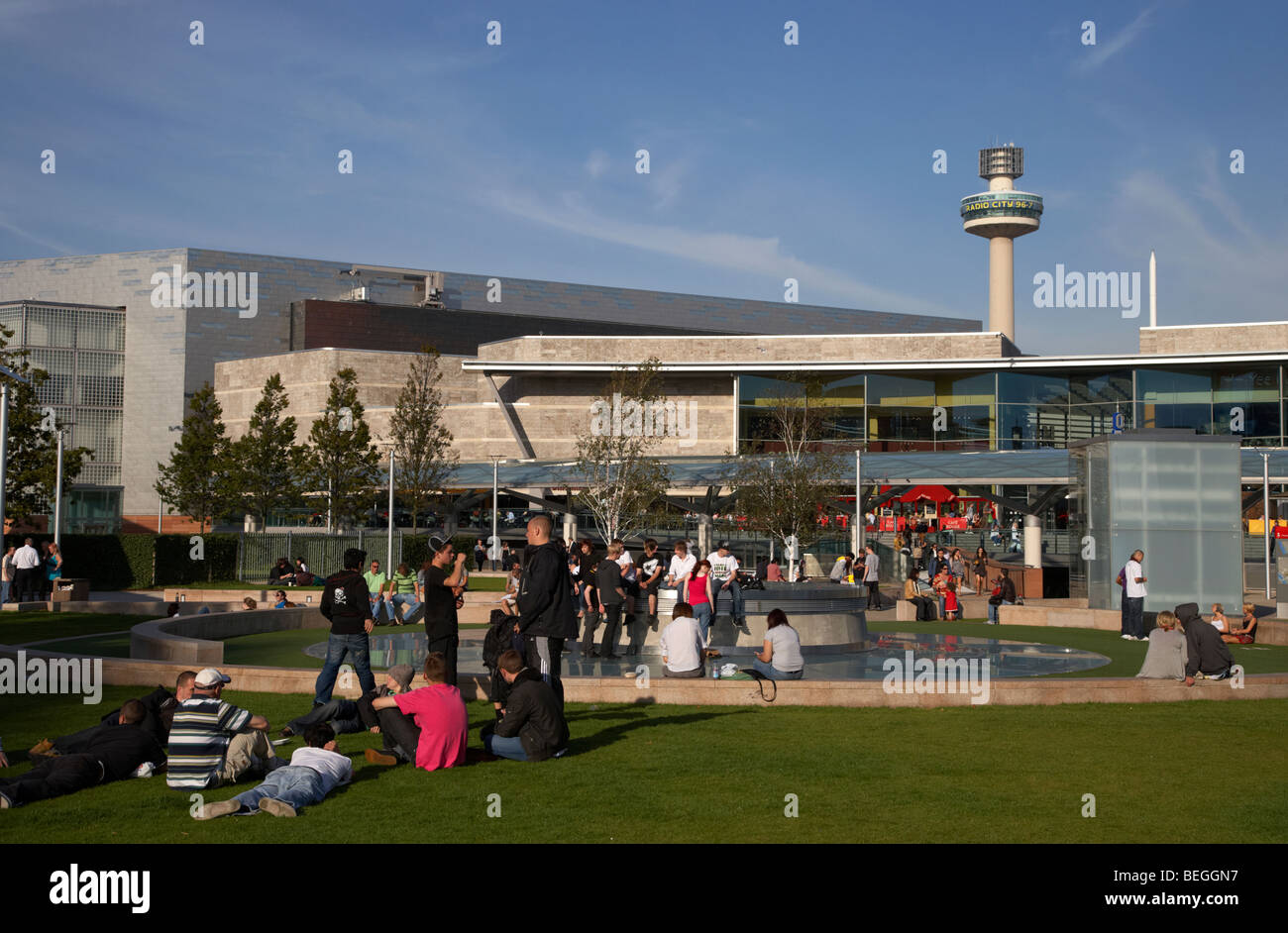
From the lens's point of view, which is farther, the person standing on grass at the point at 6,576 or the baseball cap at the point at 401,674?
the person standing on grass at the point at 6,576

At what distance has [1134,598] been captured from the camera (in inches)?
832

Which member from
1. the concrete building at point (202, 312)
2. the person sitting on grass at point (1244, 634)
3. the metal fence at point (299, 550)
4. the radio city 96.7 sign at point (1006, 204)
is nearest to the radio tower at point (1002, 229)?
the radio city 96.7 sign at point (1006, 204)

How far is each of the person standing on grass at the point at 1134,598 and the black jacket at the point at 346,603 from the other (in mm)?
13676

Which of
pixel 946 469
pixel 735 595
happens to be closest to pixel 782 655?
pixel 735 595

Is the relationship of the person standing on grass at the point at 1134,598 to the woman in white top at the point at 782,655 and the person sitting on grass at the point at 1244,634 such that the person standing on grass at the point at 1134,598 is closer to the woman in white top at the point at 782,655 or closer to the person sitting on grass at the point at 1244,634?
the person sitting on grass at the point at 1244,634

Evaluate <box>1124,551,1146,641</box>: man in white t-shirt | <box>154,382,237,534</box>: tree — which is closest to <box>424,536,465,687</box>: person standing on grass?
<box>1124,551,1146,641</box>: man in white t-shirt

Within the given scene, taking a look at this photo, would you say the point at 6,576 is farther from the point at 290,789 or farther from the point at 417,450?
the point at 290,789

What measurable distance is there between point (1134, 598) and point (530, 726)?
1436 centimetres

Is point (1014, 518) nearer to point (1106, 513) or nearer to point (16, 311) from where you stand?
point (1106, 513)

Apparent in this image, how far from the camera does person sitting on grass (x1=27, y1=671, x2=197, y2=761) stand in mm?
9578

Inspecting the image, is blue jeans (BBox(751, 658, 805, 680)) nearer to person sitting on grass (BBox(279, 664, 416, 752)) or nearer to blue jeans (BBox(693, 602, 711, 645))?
blue jeans (BBox(693, 602, 711, 645))

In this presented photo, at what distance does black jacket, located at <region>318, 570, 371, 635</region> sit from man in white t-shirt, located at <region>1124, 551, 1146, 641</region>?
538 inches

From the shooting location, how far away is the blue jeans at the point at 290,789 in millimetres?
8113

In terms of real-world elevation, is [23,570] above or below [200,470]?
below
